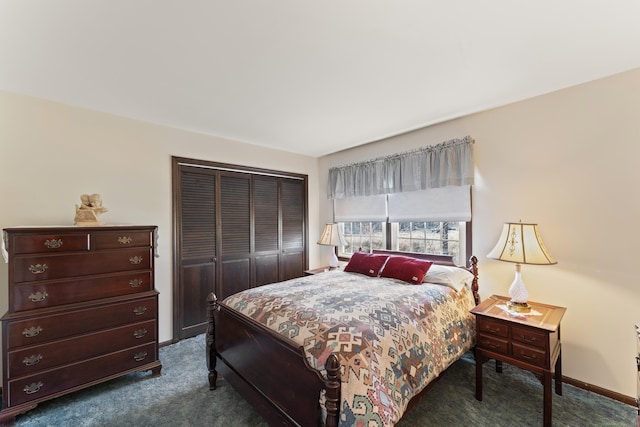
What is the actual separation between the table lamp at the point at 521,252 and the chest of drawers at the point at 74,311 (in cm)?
315

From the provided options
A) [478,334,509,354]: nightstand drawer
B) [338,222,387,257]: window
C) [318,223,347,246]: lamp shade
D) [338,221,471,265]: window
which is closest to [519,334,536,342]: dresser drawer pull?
[478,334,509,354]: nightstand drawer

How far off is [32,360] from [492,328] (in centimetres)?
348

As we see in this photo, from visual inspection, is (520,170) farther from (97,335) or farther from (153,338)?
(97,335)

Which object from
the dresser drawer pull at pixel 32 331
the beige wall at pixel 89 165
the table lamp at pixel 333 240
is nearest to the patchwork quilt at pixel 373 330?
the table lamp at pixel 333 240

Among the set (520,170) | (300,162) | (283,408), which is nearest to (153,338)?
(283,408)

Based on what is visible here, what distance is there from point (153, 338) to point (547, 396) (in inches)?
124

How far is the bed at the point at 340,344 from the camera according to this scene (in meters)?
1.38

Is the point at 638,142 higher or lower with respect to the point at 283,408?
higher

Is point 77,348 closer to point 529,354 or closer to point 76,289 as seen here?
point 76,289

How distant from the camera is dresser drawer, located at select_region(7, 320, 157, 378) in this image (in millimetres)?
1933

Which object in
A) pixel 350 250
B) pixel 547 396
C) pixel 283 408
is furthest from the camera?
pixel 350 250

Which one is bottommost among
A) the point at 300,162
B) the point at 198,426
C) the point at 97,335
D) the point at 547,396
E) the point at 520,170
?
the point at 198,426

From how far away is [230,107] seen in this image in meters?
2.68

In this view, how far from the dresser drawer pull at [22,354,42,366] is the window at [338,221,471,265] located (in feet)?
11.3
